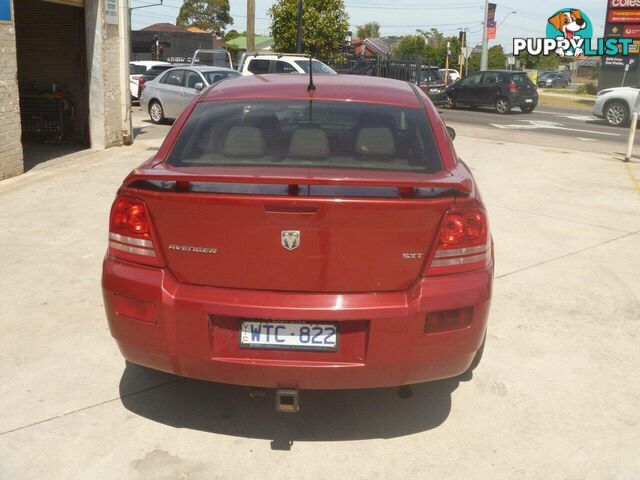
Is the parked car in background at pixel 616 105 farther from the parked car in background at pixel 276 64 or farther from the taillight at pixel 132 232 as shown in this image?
the taillight at pixel 132 232

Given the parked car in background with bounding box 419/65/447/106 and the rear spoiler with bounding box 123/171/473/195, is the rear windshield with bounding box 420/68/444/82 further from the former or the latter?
the rear spoiler with bounding box 123/171/473/195

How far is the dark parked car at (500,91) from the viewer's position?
26.4 metres

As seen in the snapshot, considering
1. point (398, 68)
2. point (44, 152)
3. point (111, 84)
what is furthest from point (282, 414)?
point (398, 68)

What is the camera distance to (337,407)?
4020mm

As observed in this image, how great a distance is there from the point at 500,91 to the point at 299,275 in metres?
24.7

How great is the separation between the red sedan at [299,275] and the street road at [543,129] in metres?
14.2

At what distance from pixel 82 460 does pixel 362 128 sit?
2.15 m

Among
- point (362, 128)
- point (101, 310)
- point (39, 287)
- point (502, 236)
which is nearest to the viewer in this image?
point (362, 128)

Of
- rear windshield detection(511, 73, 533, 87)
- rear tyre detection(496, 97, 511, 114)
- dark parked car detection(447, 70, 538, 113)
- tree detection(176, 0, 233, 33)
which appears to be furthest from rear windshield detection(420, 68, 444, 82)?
→ tree detection(176, 0, 233, 33)

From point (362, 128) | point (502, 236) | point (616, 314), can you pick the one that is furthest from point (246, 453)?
point (502, 236)

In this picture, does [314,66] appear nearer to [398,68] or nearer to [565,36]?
[398,68]

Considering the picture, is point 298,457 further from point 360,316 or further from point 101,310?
point 101,310

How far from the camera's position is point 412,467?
3443 mm

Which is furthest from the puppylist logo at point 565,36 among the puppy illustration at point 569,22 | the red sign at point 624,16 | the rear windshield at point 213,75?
the rear windshield at point 213,75
